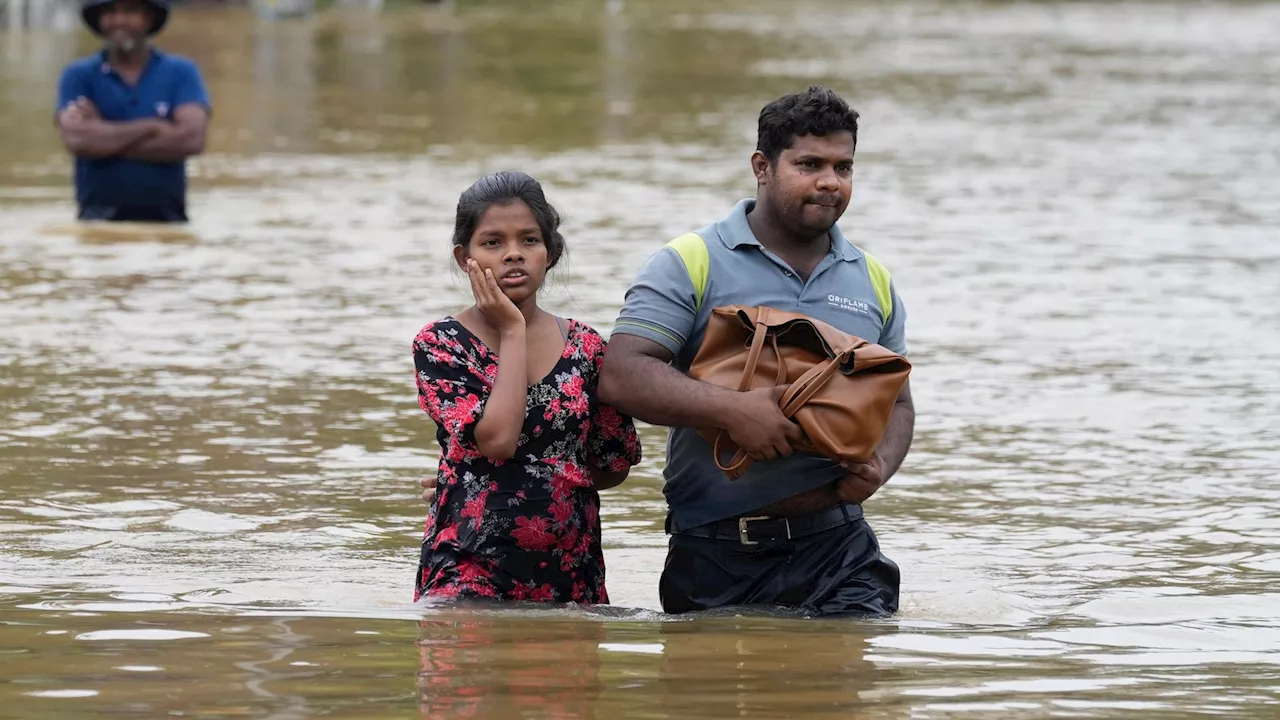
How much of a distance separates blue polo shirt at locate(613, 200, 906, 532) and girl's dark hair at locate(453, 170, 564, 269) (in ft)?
0.90

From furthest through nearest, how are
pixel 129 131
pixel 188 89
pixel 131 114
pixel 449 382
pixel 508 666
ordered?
1. pixel 188 89
2. pixel 131 114
3. pixel 129 131
4. pixel 449 382
5. pixel 508 666

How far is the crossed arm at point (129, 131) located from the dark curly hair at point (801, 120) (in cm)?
818

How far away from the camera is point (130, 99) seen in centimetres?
1340

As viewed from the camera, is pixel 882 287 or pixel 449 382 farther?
pixel 882 287

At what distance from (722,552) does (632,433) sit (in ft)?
1.21

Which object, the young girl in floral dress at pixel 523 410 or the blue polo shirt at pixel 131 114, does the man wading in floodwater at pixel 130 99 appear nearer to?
the blue polo shirt at pixel 131 114

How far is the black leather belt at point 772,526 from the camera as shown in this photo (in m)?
5.48

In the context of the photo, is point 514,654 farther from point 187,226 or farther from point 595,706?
point 187,226

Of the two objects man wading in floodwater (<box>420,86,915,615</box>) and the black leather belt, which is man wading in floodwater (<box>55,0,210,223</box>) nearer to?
man wading in floodwater (<box>420,86,915,615</box>)

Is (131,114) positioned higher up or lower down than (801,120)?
lower down

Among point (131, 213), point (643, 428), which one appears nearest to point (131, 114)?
point (131, 213)

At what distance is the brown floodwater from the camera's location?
4.96 metres

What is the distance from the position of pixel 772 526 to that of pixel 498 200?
1.02 m

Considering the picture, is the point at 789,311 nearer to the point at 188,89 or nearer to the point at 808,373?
the point at 808,373
